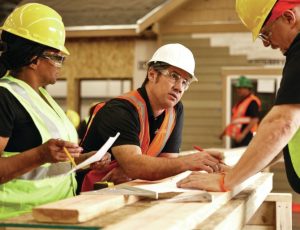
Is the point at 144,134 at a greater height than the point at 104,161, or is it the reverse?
the point at 144,134

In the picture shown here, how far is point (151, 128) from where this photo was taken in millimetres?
4113

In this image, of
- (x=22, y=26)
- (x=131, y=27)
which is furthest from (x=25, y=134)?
(x=131, y=27)

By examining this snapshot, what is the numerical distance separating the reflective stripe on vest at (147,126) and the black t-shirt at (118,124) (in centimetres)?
4

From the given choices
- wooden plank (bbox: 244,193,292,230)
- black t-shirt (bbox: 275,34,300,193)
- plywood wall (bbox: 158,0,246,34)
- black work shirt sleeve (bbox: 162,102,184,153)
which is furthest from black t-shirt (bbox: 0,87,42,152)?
plywood wall (bbox: 158,0,246,34)

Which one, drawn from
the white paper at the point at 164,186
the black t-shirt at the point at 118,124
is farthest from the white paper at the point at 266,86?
the white paper at the point at 164,186

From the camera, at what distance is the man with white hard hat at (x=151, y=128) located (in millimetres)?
3684

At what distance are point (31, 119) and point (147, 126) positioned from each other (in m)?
1.14

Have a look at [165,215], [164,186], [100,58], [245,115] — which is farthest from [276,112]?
[100,58]

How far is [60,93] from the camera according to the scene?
1991 centimetres

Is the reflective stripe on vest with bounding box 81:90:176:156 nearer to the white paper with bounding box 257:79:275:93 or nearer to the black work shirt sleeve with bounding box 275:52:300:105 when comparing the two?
the black work shirt sleeve with bounding box 275:52:300:105

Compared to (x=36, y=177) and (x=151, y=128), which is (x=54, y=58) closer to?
(x=36, y=177)

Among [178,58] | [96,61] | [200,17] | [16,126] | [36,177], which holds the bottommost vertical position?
[36,177]

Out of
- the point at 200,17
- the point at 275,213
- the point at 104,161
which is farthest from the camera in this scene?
the point at 200,17

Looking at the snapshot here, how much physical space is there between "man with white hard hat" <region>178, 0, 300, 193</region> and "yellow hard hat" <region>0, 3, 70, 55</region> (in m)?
1.03
